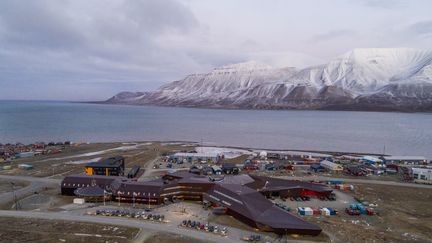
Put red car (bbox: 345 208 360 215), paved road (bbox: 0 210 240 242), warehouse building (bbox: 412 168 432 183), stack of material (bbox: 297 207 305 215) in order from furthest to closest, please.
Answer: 1. warehouse building (bbox: 412 168 432 183)
2. red car (bbox: 345 208 360 215)
3. stack of material (bbox: 297 207 305 215)
4. paved road (bbox: 0 210 240 242)

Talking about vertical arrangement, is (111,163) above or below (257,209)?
above

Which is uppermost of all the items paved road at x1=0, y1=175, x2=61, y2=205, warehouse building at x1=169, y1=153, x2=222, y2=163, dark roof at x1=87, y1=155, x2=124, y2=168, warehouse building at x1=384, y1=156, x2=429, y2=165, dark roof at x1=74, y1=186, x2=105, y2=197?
dark roof at x1=87, y1=155, x2=124, y2=168

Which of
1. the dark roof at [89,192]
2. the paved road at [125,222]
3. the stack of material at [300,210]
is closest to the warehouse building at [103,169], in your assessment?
the dark roof at [89,192]

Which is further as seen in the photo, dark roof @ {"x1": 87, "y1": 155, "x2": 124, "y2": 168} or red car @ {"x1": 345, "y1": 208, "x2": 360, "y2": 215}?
dark roof @ {"x1": 87, "y1": 155, "x2": 124, "y2": 168}

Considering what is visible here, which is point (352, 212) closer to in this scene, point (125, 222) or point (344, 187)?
point (344, 187)

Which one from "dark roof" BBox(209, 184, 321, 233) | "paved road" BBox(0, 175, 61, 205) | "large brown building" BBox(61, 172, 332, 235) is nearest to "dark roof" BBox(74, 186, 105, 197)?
"large brown building" BBox(61, 172, 332, 235)

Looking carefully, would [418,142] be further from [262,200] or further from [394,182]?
[262,200]

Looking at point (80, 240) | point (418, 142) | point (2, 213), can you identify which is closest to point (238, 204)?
point (80, 240)

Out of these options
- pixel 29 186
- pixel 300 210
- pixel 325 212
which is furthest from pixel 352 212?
pixel 29 186

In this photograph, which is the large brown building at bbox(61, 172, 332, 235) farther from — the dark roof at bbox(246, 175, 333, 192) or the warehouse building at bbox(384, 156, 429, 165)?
the warehouse building at bbox(384, 156, 429, 165)
